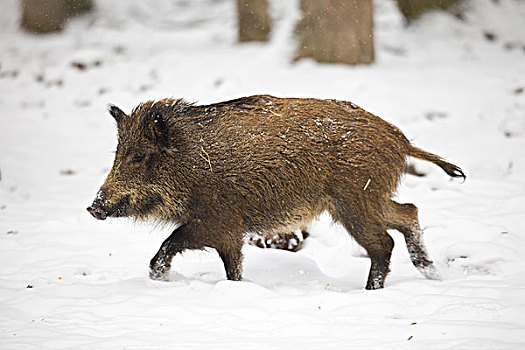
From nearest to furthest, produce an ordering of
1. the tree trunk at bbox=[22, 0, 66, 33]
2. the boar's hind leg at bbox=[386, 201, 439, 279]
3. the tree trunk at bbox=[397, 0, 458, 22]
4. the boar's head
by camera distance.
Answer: the boar's head → the boar's hind leg at bbox=[386, 201, 439, 279] → the tree trunk at bbox=[397, 0, 458, 22] → the tree trunk at bbox=[22, 0, 66, 33]

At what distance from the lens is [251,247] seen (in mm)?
5656

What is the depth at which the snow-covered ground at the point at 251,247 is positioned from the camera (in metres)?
3.84

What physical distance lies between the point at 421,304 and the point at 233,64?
300 inches

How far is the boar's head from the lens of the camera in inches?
187

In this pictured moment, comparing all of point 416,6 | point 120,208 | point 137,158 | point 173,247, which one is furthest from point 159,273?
point 416,6

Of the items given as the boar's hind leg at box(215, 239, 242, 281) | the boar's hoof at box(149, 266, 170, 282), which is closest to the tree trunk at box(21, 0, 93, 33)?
the boar's hoof at box(149, 266, 170, 282)

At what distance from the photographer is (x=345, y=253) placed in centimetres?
561

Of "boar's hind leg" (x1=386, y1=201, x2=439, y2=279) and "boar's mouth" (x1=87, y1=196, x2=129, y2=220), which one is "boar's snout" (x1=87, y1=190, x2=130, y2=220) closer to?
"boar's mouth" (x1=87, y1=196, x2=129, y2=220)

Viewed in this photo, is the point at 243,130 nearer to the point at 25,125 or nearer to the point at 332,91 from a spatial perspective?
the point at 332,91

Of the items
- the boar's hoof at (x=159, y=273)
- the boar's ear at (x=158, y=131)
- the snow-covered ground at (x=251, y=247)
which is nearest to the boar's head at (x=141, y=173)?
the boar's ear at (x=158, y=131)

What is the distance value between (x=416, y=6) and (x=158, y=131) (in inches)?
356

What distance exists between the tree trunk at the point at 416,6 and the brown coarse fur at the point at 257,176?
821cm

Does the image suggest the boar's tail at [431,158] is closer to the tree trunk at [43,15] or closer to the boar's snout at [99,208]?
the boar's snout at [99,208]

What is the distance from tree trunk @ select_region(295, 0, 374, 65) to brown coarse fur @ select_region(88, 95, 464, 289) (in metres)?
5.51
